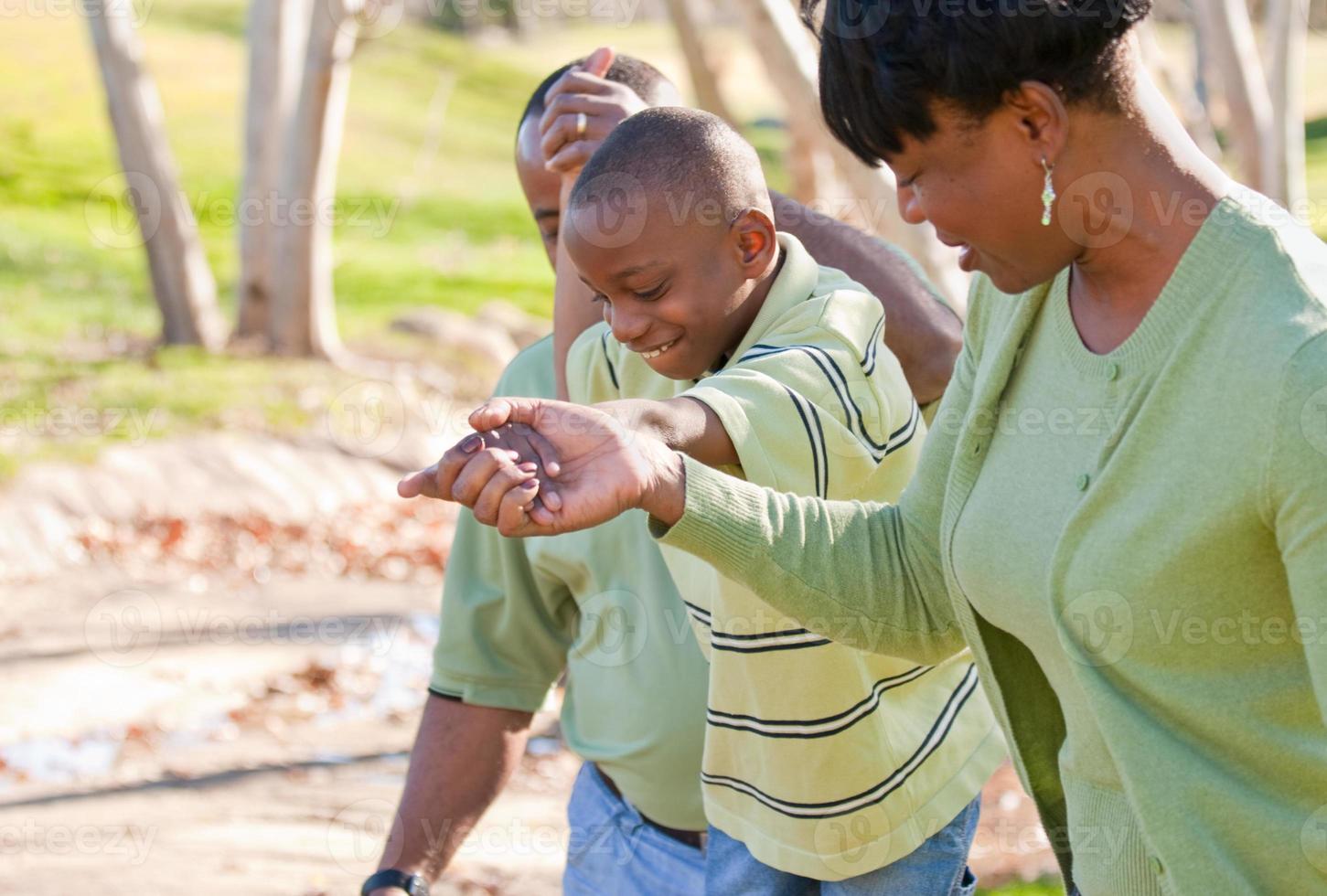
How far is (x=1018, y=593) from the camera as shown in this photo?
1.74 m

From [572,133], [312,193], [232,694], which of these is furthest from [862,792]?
[312,193]

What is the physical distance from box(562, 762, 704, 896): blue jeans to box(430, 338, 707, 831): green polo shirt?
0.14ft

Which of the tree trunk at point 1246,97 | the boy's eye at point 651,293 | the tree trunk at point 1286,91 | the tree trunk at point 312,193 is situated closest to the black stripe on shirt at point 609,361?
the boy's eye at point 651,293

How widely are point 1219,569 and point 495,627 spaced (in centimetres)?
154

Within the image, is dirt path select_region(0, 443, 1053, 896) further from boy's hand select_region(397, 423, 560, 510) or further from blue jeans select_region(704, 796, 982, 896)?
boy's hand select_region(397, 423, 560, 510)

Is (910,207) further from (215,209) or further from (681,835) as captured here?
(215,209)

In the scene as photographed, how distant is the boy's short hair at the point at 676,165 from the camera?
7.36 feet

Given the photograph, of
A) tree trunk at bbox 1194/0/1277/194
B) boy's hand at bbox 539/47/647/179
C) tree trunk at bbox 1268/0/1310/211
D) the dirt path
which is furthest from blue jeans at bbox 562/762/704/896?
tree trunk at bbox 1268/0/1310/211

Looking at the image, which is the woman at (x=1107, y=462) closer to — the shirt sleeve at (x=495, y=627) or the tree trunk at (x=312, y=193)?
the shirt sleeve at (x=495, y=627)

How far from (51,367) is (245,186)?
84.8 inches

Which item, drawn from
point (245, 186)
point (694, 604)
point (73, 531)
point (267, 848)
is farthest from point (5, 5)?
point (694, 604)

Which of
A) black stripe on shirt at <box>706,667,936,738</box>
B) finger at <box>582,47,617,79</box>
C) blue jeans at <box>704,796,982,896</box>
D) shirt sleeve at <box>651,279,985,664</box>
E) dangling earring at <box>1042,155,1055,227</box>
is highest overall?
dangling earring at <box>1042,155,1055,227</box>

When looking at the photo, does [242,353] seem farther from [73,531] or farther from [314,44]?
[73,531]

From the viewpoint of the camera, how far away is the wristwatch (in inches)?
104
